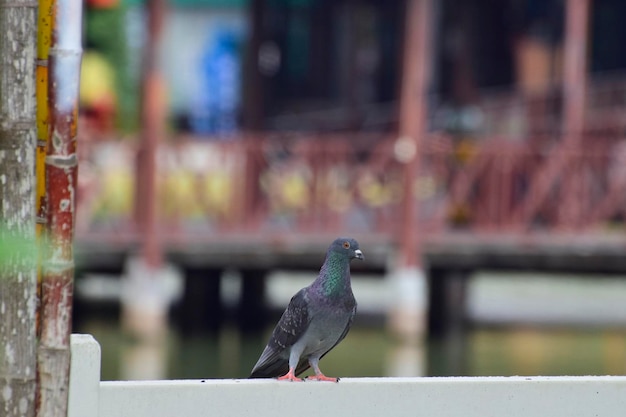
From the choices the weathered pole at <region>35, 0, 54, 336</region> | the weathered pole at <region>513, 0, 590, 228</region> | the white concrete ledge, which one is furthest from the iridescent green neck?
the weathered pole at <region>513, 0, 590, 228</region>

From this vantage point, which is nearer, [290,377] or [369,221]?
[290,377]

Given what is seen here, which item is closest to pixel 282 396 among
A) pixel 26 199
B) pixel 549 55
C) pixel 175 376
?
pixel 26 199

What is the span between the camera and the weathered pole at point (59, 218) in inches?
242

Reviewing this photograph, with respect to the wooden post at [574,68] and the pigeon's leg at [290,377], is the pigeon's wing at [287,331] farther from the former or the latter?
the wooden post at [574,68]

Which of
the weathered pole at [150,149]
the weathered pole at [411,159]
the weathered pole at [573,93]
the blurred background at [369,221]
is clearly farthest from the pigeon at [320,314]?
the weathered pole at [573,93]

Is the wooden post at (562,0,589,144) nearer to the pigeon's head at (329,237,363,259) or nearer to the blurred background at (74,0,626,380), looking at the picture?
the blurred background at (74,0,626,380)

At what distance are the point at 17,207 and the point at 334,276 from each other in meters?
1.50

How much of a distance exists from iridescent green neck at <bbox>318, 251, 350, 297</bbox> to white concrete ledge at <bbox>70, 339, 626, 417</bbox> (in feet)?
2.01

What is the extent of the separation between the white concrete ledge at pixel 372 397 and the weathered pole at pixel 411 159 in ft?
35.1

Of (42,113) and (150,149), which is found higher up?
(42,113)

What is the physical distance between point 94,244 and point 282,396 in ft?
34.5

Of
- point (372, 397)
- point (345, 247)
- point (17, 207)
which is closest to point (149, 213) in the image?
point (345, 247)

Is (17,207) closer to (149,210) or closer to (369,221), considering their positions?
(149,210)

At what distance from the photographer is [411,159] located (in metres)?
17.2
